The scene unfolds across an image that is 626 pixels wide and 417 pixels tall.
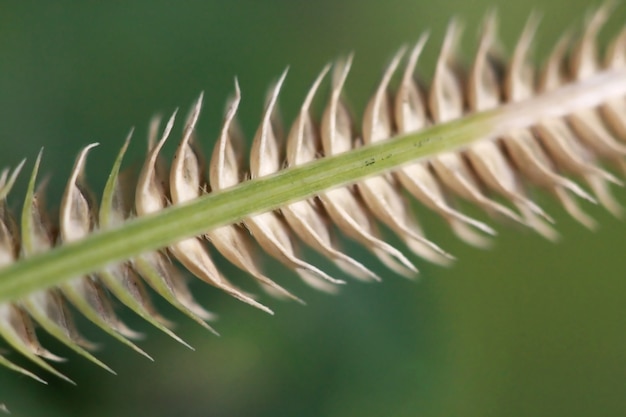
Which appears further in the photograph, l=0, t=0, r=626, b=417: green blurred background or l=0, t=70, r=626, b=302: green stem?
l=0, t=0, r=626, b=417: green blurred background

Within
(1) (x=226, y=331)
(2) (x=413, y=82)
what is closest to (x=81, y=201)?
(2) (x=413, y=82)

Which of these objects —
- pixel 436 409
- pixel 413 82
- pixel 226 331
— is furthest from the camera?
pixel 436 409

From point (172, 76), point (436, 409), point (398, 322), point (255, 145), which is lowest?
point (436, 409)

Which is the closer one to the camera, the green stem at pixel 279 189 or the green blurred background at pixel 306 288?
the green stem at pixel 279 189

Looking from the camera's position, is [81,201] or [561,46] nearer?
[81,201]

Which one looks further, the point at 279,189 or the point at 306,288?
the point at 306,288

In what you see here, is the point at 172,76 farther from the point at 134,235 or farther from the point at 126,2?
the point at 134,235

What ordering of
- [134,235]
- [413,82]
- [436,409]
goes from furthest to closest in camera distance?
[436,409] → [413,82] → [134,235]

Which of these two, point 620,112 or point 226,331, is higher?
point 620,112
